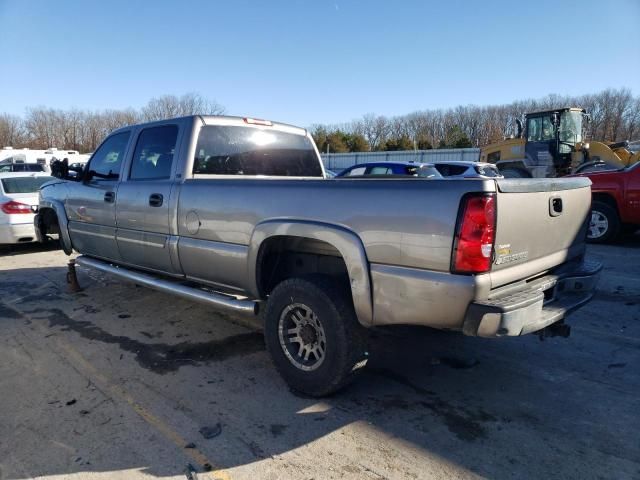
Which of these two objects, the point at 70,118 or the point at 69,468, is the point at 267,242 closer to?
the point at 69,468

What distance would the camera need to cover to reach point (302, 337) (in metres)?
3.36

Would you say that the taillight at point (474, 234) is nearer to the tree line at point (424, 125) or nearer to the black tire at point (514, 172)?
the black tire at point (514, 172)

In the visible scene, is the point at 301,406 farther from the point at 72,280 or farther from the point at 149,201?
the point at 72,280

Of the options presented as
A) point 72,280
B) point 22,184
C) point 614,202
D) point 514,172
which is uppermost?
point 22,184

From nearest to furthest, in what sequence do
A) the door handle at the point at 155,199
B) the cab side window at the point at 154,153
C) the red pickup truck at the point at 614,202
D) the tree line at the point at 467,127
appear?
the door handle at the point at 155,199 < the cab side window at the point at 154,153 < the red pickup truck at the point at 614,202 < the tree line at the point at 467,127

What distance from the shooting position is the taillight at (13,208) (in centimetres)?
835

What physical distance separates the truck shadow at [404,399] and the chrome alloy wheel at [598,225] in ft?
14.8

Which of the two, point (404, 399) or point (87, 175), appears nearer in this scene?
point (404, 399)

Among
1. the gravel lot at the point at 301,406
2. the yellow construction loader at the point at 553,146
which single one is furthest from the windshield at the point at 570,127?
the gravel lot at the point at 301,406

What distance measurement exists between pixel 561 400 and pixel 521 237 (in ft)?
4.36

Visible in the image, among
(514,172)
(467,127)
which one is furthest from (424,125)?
(514,172)

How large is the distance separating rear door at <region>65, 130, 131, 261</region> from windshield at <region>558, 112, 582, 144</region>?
1621 cm

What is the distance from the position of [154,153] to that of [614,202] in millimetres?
8210

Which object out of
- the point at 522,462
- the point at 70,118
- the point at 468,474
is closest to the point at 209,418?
the point at 468,474
